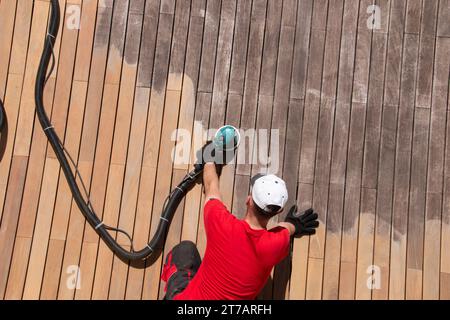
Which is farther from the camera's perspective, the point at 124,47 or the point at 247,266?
the point at 124,47

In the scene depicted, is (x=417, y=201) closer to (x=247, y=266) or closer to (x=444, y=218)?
(x=444, y=218)

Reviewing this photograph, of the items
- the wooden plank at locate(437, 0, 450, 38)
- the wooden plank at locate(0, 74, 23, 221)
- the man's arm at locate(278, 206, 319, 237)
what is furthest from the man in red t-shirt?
the wooden plank at locate(437, 0, 450, 38)

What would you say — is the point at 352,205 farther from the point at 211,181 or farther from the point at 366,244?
the point at 211,181

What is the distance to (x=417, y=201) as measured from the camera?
4.27 m

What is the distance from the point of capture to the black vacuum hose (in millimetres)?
4129

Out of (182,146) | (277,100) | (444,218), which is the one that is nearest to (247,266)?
(182,146)

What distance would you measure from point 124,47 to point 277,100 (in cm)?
151

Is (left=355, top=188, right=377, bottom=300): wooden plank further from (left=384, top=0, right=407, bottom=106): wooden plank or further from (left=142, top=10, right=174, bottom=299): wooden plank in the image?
(left=142, top=10, right=174, bottom=299): wooden plank

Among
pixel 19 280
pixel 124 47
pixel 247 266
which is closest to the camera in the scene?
pixel 247 266

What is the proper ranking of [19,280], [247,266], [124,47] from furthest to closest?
[124,47], [19,280], [247,266]

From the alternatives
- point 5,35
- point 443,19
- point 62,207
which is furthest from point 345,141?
point 5,35

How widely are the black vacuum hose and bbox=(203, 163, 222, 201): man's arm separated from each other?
104 mm

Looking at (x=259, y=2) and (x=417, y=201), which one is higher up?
(x=259, y=2)

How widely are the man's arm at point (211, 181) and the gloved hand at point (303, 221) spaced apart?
71cm
